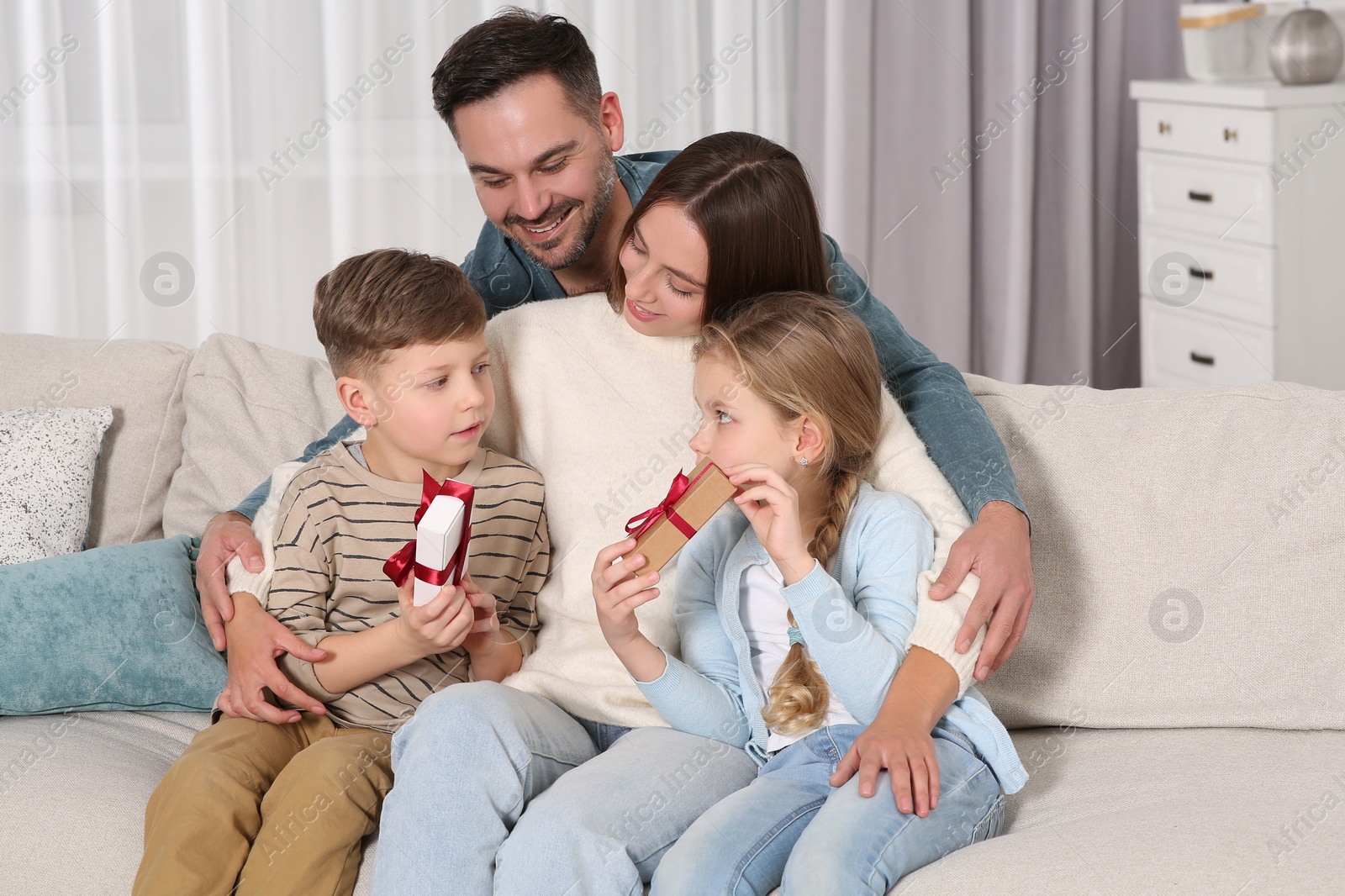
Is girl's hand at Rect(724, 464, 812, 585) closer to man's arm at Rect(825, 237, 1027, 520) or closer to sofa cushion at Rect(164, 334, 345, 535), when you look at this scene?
man's arm at Rect(825, 237, 1027, 520)

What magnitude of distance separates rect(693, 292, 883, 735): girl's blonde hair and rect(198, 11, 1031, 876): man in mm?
140

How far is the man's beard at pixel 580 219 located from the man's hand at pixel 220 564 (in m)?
0.56

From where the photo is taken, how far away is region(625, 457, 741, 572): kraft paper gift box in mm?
1218

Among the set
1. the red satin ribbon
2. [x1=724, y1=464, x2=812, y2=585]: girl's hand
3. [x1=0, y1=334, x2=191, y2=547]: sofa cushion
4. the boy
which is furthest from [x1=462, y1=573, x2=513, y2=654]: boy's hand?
[x1=0, y1=334, x2=191, y2=547]: sofa cushion

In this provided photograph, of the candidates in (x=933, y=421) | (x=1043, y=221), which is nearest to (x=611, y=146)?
(x=933, y=421)

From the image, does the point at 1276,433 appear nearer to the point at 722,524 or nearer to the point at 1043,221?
the point at 722,524

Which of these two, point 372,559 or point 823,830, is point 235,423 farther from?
point 823,830

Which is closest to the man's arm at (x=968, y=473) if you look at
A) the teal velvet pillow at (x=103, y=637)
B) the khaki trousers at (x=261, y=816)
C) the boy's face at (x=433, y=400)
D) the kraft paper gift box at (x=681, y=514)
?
the kraft paper gift box at (x=681, y=514)

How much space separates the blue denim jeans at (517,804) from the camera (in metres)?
1.14

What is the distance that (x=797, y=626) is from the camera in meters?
1.29

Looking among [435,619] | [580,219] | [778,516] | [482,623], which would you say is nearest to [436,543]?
[435,619]

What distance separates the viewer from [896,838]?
1127 millimetres

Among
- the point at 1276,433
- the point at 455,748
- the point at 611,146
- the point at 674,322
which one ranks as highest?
the point at 611,146

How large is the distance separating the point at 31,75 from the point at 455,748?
269 centimetres
